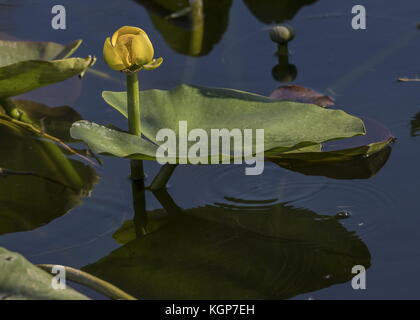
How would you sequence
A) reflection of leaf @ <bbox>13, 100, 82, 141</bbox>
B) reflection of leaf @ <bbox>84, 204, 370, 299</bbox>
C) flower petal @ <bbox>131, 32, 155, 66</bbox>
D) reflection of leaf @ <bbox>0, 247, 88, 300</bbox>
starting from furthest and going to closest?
reflection of leaf @ <bbox>13, 100, 82, 141</bbox>, flower petal @ <bbox>131, 32, 155, 66</bbox>, reflection of leaf @ <bbox>84, 204, 370, 299</bbox>, reflection of leaf @ <bbox>0, 247, 88, 300</bbox>

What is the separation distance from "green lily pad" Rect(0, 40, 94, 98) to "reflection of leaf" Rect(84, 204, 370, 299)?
0.33 meters

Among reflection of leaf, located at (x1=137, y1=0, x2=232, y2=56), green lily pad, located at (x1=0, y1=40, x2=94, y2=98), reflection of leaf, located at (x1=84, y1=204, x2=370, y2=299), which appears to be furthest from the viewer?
reflection of leaf, located at (x1=137, y1=0, x2=232, y2=56)

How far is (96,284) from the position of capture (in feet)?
4.39

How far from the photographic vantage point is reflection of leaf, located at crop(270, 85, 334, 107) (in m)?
1.96

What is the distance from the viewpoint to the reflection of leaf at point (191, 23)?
7.68 ft

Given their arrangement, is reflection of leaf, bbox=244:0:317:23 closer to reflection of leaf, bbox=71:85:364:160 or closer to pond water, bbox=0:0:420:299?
pond water, bbox=0:0:420:299

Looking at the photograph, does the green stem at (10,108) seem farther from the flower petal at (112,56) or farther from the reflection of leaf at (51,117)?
the flower petal at (112,56)

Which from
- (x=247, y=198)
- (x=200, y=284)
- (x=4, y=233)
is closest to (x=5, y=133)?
(x=4, y=233)

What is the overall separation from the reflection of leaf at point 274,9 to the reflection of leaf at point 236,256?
0.99 meters

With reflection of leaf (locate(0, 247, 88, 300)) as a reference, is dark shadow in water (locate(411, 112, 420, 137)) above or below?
above

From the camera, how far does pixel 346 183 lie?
168cm

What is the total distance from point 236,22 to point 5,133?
0.80 meters

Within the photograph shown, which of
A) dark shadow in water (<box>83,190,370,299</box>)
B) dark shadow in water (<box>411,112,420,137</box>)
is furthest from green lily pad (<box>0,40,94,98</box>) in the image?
dark shadow in water (<box>411,112,420,137</box>)

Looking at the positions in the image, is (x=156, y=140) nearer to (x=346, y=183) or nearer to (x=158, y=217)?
(x=158, y=217)
